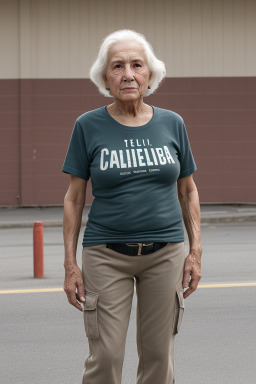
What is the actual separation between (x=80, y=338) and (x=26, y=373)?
1.05 meters

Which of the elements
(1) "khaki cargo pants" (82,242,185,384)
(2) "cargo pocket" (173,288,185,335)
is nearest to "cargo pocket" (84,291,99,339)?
(1) "khaki cargo pants" (82,242,185,384)

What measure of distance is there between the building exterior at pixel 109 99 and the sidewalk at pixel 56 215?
564mm

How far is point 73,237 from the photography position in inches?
165

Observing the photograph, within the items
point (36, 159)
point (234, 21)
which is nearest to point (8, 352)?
point (36, 159)

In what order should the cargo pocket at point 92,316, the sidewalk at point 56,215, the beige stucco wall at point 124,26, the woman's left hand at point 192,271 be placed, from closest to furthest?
1. the cargo pocket at point 92,316
2. the woman's left hand at point 192,271
3. the sidewalk at point 56,215
4. the beige stucco wall at point 124,26

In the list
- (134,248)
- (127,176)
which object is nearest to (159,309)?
(134,248)

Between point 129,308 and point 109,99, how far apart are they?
17459mm

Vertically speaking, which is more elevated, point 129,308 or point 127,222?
point 127,222

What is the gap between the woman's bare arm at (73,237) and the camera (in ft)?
13.6

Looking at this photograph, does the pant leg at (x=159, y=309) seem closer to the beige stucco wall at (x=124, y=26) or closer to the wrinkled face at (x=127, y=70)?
the wrinkled face at (x=127, y=70)

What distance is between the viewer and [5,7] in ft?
69.8

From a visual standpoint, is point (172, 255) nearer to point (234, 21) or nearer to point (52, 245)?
point (52, 245)

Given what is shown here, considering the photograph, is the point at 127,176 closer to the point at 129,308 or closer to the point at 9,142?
the point at 129,308

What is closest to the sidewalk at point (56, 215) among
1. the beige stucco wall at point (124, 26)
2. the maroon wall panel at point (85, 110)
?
the maroon wall panel at point (85, 110)
